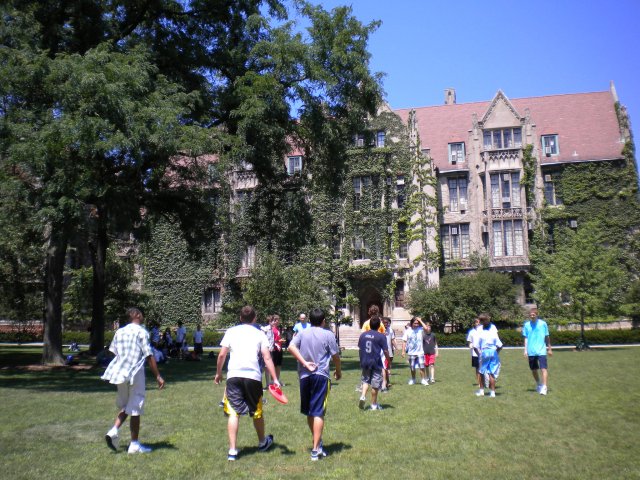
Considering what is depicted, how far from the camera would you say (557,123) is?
4950cm

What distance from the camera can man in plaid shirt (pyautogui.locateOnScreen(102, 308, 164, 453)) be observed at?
27.4 ft

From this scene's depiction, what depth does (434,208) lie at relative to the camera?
153 feet

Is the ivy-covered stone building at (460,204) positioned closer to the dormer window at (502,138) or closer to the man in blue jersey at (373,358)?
the dormer window at (502,138)

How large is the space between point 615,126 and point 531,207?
9922 millimetres

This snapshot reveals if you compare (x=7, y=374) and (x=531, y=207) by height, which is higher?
(x=531, y=207)

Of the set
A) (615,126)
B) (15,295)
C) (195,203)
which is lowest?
(15,295)

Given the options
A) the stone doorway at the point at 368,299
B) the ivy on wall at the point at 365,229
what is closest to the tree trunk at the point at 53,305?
the ivy on wall at the point at 365,229

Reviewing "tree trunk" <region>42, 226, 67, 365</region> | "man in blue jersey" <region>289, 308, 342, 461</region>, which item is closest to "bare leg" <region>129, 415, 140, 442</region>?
"man in blue jersey" <region>289, 308, 342, 461</region>

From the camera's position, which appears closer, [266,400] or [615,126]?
[266,400]

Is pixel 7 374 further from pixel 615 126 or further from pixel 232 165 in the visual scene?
pixel 615 126

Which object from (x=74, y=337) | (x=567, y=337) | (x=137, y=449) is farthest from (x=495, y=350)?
→ (x=74, y=337)

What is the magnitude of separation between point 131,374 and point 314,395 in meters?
2.56

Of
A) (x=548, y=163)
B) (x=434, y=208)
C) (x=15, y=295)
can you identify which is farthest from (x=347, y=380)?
(x=548, y=163)

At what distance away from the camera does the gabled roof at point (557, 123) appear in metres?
46.6
